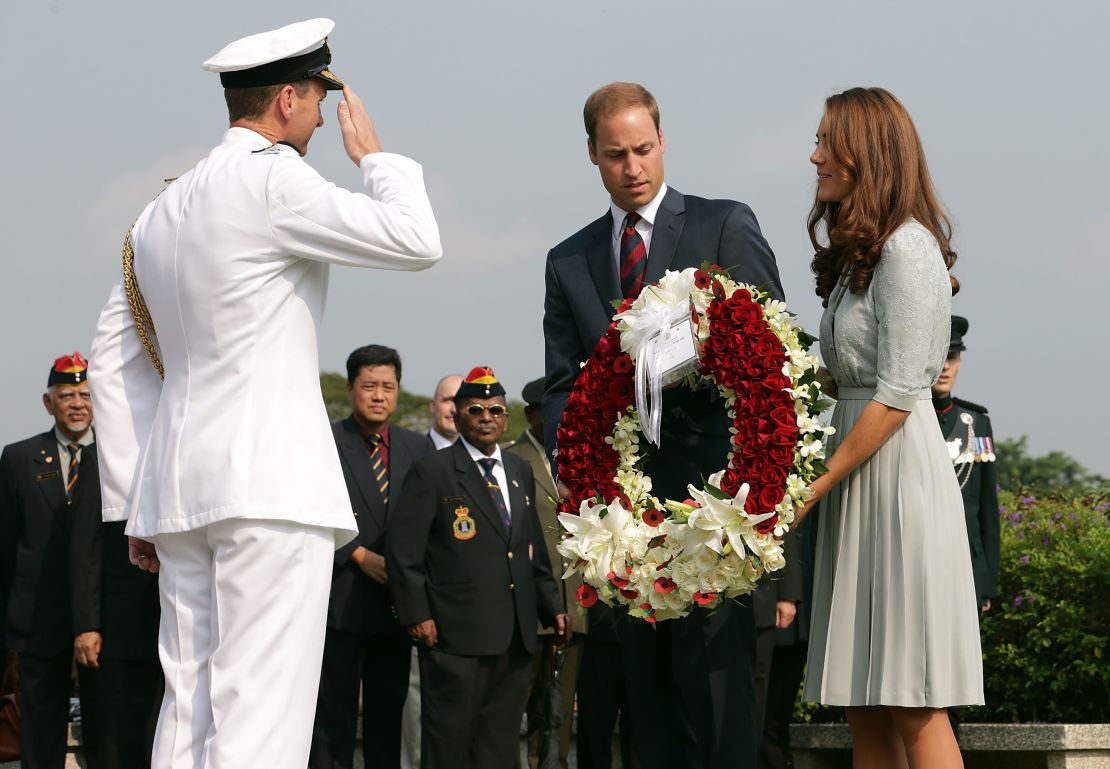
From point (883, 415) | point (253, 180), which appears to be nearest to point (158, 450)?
point (253, 180)

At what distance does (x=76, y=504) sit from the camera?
8.77m

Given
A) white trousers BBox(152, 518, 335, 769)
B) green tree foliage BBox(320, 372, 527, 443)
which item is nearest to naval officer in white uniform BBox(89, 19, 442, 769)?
white trousers BBox(152, 518, 335, 769)

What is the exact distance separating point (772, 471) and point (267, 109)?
6.35 feet

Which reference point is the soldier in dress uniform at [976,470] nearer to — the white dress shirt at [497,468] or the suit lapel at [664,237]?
the white dress shirt at [497,468]

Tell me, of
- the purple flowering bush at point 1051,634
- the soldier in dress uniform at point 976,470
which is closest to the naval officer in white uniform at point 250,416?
the soldier in dress uniform at point 976,470

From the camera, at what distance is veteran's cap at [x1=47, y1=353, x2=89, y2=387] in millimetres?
9492

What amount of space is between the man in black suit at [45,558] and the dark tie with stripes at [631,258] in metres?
4.77

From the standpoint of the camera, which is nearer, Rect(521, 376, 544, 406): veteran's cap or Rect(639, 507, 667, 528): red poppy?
Rect(639, 507, 667, 528): red poppy

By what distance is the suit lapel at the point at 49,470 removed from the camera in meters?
9.25

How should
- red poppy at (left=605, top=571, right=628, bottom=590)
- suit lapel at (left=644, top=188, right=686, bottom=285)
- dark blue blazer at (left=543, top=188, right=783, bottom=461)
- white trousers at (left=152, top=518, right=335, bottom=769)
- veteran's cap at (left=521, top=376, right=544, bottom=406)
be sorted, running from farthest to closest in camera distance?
veteran's cap at (left=521, top=376, right=544, bottom=406) < suit lapel at (left=644, top=188, right=686, bottom=285) < dark blue blazer at (left=543, top=188, right=783, bottom=461) < red poppy at (left=605, top=571, right=628, bottom=590) < white trousers at (left=152, top=518, right=335, bottom=769)

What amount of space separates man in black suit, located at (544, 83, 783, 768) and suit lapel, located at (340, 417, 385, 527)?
4264 mm

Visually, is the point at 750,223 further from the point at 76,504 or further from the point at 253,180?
the point at 76,504

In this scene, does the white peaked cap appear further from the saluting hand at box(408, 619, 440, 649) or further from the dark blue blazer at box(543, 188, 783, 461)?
the saluting hand at box(408, 619, 440, 649)

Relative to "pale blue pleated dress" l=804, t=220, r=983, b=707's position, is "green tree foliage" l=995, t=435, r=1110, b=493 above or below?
above
